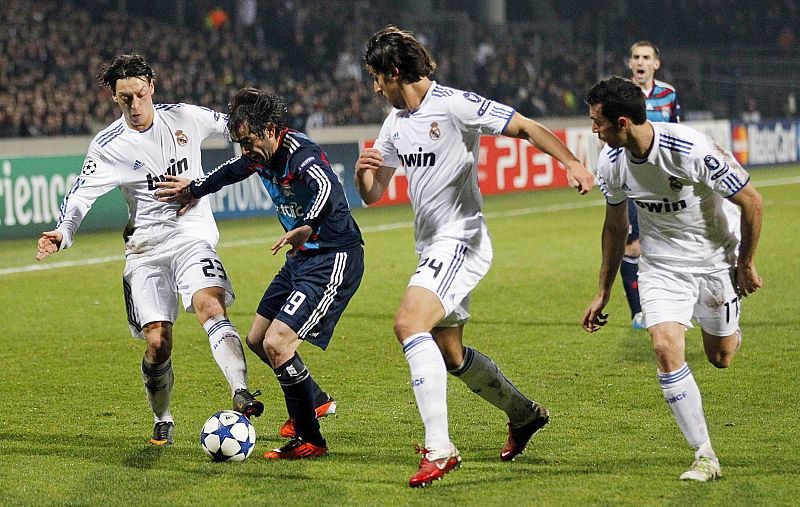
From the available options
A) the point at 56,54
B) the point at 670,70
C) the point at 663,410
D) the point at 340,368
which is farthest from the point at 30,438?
the point at 670,70

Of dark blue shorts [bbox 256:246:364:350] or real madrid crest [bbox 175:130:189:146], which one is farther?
real madrid crest [bbox 175:130:189:146]

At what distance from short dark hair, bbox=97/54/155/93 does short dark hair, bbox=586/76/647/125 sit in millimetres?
2505

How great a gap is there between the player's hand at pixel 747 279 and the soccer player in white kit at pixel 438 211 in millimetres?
814

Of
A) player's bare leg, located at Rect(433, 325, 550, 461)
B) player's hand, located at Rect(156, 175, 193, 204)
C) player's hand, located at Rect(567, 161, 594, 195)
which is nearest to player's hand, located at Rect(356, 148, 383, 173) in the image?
player's bare leg, located at Rect(433, 325, 550, 461)

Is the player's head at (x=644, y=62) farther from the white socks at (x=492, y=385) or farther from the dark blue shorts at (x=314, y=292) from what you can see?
the white socks at (x=492, y=385)

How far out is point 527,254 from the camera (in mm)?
14344

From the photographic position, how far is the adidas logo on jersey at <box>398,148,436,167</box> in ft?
17.9

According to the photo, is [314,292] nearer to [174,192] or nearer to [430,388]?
[430,388]

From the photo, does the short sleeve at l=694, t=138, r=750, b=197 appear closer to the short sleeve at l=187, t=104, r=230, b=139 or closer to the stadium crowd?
the short sleeve at l=187, t=104, r=230, b=139

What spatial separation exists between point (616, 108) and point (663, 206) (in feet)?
1.98

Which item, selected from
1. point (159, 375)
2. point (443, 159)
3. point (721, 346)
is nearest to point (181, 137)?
point (159, 375)

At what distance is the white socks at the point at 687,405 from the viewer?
5.03 metres

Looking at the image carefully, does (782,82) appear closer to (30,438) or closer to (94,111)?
(94,111)

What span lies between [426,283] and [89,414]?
2.71 meters
